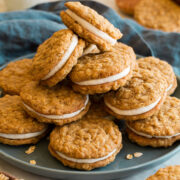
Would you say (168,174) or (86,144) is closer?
(168,174)

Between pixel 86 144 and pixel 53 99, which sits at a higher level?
pixel 53 99

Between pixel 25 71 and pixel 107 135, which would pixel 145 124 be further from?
pixel 25 71

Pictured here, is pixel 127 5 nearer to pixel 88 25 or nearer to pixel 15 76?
pixel 15 76

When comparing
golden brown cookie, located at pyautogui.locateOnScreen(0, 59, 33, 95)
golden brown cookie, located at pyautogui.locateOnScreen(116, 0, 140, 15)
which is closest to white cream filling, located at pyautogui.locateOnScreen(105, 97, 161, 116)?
golden brown cookie, located at pyautogui.locateOnScreen(0, 59, 33, 95)

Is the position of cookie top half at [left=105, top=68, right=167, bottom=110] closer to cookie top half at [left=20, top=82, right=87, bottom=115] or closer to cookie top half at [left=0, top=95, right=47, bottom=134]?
cookie top half at [left=20, top=82, right=87, bottom=115]

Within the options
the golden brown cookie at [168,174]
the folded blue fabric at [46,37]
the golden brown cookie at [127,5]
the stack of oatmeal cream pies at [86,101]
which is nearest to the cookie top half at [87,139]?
the stack of oatmeal cream pies at [86,101]

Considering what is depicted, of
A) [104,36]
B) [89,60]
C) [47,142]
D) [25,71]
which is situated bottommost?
[47,142]

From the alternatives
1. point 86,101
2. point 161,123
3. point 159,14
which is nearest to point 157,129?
point 161,123

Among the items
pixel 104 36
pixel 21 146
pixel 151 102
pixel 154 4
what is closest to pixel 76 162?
pixel 21 146
